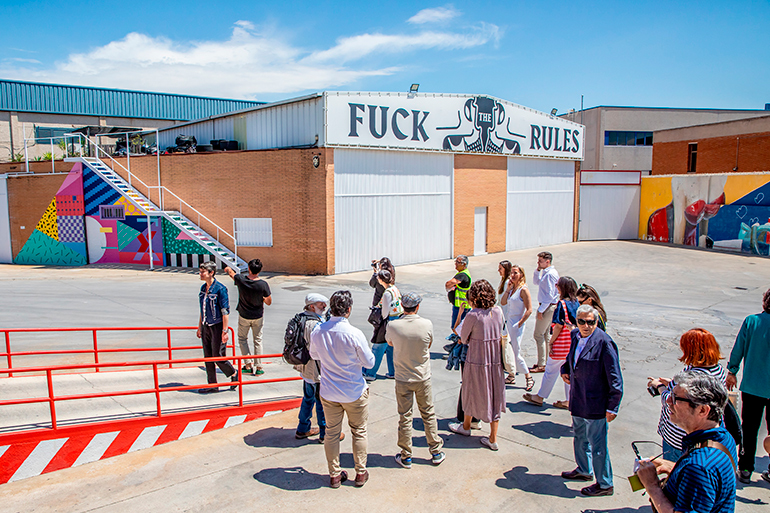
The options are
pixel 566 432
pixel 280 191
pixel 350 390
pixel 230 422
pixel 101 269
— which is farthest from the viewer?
pixel 101 269

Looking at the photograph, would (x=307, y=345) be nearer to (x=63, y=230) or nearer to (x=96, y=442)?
(x=96, y=442)

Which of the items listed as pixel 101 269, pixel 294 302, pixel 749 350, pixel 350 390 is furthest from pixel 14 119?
pixel 749 350

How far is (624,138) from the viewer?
45.6 m

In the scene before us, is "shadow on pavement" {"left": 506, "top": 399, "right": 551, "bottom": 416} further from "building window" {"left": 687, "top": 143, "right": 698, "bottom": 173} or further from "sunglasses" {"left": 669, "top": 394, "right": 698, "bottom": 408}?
"building window" {"left": 687, "top": 143, "right": 698, "bottom": 173}

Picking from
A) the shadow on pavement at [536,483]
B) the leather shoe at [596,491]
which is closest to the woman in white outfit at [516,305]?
the shadow on pavement at [536,483]

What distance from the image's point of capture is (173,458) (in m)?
5.52

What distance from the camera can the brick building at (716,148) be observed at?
99.5 feet

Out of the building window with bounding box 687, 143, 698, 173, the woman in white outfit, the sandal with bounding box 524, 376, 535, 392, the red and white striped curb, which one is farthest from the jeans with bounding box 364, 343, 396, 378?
the building window with bounding box 687, 143, 698, 173

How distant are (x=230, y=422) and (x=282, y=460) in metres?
1.70

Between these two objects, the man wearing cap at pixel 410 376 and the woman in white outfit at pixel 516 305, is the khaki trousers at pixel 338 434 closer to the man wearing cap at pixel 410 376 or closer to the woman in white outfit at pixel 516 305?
the man wearing cap at pixel 410 376

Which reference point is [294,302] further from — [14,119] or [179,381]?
[14,119]

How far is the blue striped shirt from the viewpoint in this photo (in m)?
2.62

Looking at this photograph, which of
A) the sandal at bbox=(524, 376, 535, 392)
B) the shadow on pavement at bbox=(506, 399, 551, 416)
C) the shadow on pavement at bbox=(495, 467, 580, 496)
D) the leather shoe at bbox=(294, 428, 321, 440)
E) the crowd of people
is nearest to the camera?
the crowd of people

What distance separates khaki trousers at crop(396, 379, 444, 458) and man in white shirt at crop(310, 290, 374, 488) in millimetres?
451
